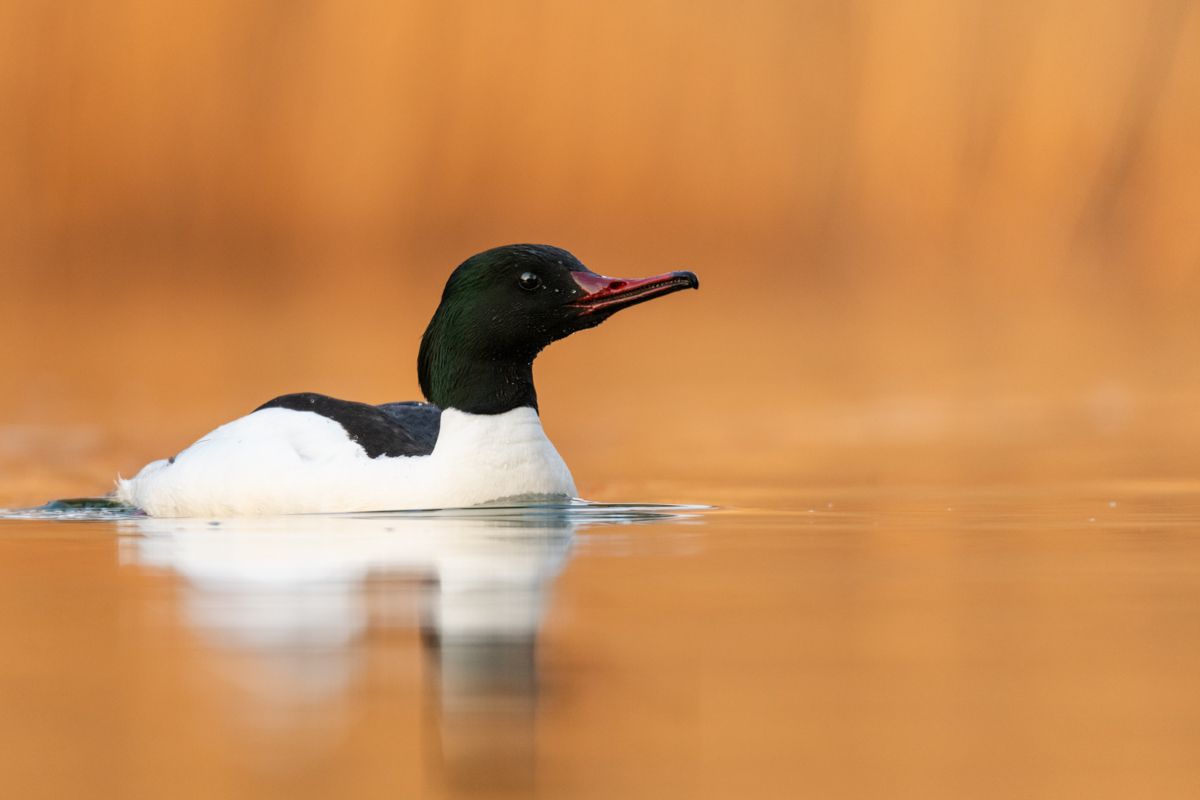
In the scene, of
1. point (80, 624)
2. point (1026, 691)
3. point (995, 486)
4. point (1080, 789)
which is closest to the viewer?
point (1080, 789)

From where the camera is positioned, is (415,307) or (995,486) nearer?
(995,486)

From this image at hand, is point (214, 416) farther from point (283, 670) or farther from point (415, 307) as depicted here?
point (415, 307)

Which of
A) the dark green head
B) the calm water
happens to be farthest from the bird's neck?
the calm water

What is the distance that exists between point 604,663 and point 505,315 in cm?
415

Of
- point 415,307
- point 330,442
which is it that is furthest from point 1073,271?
point 330,442

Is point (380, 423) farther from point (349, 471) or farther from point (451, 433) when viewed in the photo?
point (349, 471)

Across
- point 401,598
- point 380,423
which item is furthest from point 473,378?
point 401,598

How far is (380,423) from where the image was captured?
888 centimetres

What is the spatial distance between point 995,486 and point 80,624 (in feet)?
17.0

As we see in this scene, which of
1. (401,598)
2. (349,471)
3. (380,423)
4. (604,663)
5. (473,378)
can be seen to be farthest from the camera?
(380,423)

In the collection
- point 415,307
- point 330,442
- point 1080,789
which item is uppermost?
point 415,307

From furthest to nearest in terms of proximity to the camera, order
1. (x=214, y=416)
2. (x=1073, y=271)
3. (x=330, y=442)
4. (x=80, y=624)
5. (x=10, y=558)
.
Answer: (x=1073, y=271), (x=214, y=416), (x=330, y=442), (x=10, y=558), (x=80, y=624)

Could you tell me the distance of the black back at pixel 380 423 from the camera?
867cm

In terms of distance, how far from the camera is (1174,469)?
1017cm
